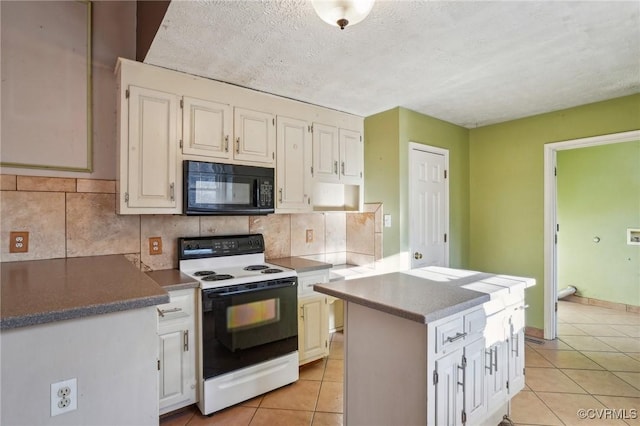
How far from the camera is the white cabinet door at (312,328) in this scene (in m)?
2.59

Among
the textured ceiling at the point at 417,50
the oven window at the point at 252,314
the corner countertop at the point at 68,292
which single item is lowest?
the oven window at the point at 252,314

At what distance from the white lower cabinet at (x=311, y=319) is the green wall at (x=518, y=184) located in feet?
7.21

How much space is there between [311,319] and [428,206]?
1.73 metres

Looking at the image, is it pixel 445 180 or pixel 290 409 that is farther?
pixel 445 180

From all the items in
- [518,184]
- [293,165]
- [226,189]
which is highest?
[293,165]

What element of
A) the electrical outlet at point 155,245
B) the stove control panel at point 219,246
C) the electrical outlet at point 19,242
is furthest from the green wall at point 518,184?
the electrical outlet at point 19,242

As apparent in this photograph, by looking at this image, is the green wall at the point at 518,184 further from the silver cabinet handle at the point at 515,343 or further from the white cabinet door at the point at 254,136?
the white cabinet door at the point at 254,136

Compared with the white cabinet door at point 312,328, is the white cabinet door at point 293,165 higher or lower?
higher

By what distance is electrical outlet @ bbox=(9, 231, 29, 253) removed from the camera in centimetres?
196

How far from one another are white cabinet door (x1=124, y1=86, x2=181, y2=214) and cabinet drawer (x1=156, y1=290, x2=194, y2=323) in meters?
0.59

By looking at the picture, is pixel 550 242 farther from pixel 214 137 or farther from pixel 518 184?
pixel 214 137

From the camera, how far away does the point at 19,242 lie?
1979 mm

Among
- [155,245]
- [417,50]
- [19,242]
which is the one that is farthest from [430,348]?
[19,242]

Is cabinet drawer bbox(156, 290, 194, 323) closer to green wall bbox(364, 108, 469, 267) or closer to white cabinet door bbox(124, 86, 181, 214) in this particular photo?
white cabinet door bbox(124, 86, 181, 214)
